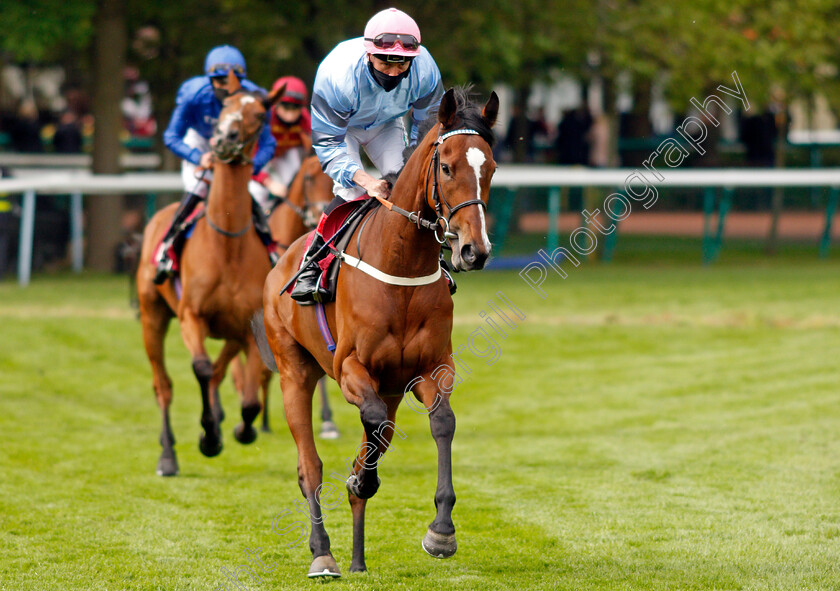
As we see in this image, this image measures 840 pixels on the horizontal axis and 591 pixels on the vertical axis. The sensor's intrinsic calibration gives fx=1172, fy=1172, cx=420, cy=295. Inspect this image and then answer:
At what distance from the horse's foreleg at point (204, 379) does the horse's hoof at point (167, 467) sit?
0.22 m

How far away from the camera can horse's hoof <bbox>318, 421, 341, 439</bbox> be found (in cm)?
847

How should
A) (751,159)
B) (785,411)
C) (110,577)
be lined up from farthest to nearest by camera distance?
(751,159), (785,411), (110,577)

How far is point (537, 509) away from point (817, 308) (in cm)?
887

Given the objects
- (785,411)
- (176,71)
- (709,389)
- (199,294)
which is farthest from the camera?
(176,71)

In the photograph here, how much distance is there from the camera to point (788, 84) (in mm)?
18938

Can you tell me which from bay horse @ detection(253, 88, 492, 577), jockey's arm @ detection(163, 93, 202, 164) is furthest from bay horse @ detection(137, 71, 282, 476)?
bay horse @ detection(253, 88, 492, 577)

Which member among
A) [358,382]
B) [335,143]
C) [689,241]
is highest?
[335,143]

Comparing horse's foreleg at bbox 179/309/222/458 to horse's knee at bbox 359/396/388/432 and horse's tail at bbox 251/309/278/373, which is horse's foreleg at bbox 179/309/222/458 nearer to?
horse's tail at bbox 251/309/278/373

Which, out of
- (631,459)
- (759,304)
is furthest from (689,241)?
(631,459)

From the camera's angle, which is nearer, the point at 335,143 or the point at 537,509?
the point at 335,143

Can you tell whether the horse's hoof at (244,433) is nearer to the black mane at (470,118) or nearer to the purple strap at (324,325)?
the purple strap at (324,325)

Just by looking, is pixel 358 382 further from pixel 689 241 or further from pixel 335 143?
pixel 689 241

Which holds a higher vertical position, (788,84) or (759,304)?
(788,84)

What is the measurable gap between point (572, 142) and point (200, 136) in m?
15.0
